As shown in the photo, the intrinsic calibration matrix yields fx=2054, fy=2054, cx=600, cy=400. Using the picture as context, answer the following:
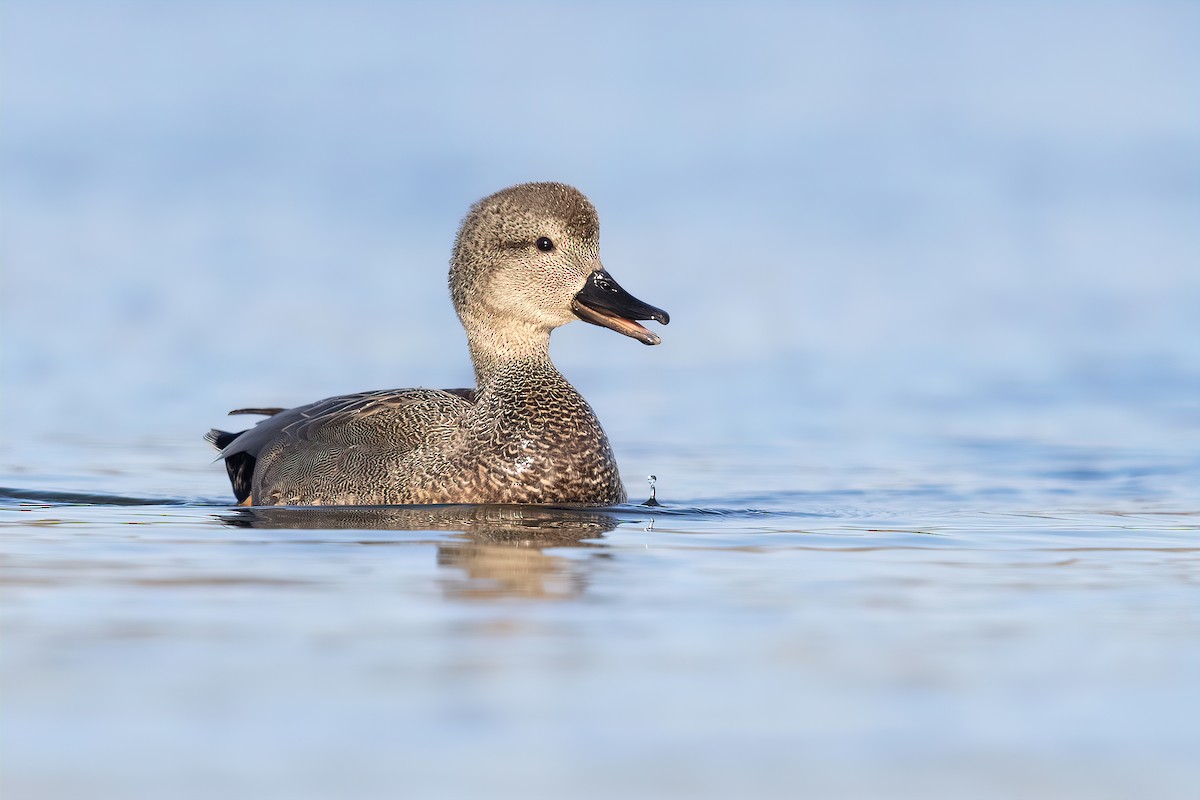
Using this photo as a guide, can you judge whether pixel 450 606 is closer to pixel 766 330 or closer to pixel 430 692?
pixel 430 692

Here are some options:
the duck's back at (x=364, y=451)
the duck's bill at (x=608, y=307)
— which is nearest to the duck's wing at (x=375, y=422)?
the duck's back at (x=364, y=451)

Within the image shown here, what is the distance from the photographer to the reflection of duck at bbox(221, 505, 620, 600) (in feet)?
21.0

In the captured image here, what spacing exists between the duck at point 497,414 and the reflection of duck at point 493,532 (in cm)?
14

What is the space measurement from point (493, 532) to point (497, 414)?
3.84 ft

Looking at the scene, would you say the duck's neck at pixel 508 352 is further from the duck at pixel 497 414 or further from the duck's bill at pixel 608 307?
the duck's bill at pixel 608 307

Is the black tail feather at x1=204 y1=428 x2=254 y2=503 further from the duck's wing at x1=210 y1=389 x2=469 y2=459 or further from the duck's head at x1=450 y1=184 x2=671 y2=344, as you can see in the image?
the duck's head at x1=450 y1=184 x2=671 y2=344

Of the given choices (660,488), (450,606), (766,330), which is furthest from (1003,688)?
(766,330)

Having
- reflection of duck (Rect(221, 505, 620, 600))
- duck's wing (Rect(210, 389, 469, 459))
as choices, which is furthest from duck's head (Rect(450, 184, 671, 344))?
reflection of duck (Rect(221, 505, 620, 600))

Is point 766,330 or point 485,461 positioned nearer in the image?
point 485,461

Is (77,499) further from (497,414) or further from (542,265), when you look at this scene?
(542,265)

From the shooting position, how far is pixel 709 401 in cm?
1428

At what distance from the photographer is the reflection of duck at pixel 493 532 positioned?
6.40m

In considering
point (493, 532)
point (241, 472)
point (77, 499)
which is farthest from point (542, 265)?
point (77, 499)

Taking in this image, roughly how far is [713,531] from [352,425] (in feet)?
6.13
